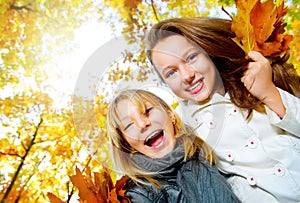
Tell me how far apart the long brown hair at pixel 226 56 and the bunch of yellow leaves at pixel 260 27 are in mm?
48

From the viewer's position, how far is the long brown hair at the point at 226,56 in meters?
0.86

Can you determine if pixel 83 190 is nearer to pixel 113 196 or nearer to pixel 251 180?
pixel 113 196

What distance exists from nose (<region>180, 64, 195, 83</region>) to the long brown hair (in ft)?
0.32

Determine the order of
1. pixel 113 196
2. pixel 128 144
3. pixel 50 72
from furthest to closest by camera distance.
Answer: pixel 50 72, pixel 128 144, pixel 113 196

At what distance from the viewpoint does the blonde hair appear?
82cm

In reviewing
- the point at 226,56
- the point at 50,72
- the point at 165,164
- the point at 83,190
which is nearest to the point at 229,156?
the point at 165,164

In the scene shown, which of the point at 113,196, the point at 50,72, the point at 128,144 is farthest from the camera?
the point at 50,72


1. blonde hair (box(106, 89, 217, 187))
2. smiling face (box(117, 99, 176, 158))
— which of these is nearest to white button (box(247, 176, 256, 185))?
blonde hair (box(106, 89, 217, 187))

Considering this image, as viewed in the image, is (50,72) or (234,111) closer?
(234,111)

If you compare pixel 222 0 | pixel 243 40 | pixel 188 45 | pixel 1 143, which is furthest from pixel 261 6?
pixel 1 143

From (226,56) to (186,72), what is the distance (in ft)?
0.52

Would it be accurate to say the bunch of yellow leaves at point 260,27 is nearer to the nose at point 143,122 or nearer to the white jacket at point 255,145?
the white jacket at point 255,145

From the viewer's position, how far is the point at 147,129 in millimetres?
790

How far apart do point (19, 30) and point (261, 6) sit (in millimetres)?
2195
